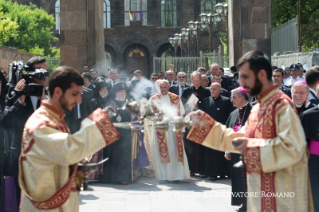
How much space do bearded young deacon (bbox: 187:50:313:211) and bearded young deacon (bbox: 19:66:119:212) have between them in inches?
39.3

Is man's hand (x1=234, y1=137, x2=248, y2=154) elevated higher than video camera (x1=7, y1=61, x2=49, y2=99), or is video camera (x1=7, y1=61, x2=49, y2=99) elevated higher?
video camera (x1=7, y1=61, x2=49, y2=99)

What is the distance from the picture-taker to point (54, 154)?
3.68 meters

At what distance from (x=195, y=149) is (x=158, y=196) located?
247 centimetres


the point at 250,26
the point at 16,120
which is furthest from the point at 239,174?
the point at 250,26

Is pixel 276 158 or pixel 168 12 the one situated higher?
pixel 168 12

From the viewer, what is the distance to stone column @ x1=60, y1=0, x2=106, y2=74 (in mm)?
15477

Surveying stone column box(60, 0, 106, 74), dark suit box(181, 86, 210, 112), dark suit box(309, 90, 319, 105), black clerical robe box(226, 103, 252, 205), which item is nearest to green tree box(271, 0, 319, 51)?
stone column box(60, 0, 106, 74)

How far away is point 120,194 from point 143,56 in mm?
39924

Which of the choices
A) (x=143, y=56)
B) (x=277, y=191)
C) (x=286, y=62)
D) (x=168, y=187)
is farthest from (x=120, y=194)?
(x=143, y=56)

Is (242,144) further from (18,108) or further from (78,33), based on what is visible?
(78,33)

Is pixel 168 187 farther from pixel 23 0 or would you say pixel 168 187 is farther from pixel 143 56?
pixel 23 0

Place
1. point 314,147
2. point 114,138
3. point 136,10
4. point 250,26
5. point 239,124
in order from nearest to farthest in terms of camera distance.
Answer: point 114,138, point 314,147, point 239,124, point 250,26, point 136,10

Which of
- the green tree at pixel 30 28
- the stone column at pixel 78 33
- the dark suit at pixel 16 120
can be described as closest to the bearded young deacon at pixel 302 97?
the dark suit at pixel 16 120

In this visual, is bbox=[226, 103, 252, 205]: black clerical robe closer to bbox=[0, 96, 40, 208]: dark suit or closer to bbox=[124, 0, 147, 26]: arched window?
bbox=[0, 96, 40, 208]: dark suit
